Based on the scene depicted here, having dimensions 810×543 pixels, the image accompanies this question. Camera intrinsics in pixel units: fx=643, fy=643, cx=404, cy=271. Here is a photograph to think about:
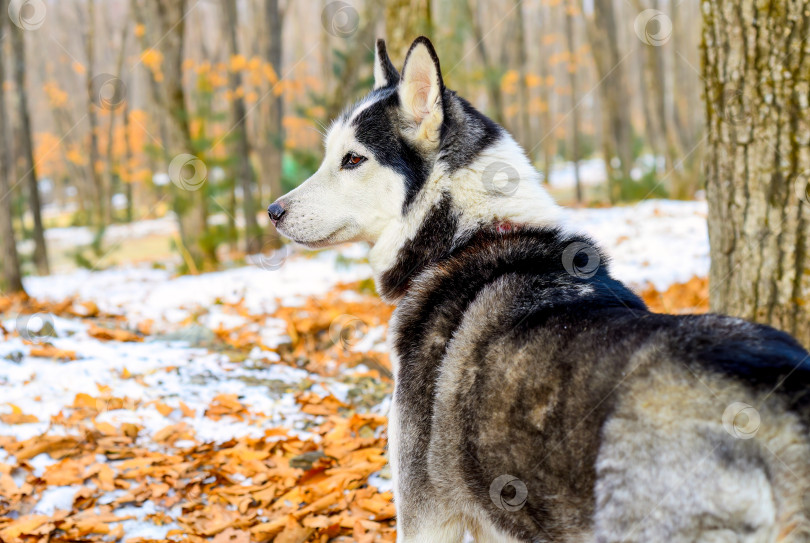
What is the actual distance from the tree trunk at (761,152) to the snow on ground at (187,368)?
76 centimetres

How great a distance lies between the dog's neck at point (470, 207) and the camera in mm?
2639

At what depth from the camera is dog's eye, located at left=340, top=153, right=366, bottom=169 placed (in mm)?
2986

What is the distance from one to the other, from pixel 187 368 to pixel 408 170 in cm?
306

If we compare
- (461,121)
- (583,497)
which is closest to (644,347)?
(583,497)

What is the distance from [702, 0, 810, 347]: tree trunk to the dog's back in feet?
5.74

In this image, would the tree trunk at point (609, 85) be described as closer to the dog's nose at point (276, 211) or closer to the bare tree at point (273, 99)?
the bare tree at point (273, 99)

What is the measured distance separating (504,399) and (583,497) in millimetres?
354

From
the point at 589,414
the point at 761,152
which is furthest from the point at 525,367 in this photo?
the point at 761,152

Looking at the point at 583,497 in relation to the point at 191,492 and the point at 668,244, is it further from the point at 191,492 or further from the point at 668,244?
the point at 668,244

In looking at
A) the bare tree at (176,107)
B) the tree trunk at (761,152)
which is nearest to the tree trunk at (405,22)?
the tree trunk at (761,152)

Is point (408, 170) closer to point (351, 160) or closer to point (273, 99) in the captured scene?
point (351, 160)

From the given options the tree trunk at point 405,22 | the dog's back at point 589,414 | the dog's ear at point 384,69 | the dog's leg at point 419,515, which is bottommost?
the dog's leg at point 419,515

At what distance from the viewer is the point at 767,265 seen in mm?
3619

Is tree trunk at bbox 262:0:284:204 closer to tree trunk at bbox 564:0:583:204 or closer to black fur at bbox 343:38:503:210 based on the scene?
tree trunk at bbox 564:0:583:204
